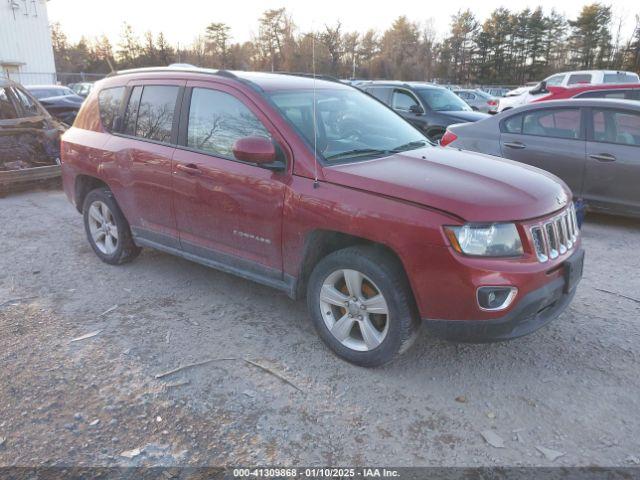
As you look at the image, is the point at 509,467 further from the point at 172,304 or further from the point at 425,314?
the point at 172,304

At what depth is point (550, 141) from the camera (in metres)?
6.57

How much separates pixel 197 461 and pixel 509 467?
58.9 inches

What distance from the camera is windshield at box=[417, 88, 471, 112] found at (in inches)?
427

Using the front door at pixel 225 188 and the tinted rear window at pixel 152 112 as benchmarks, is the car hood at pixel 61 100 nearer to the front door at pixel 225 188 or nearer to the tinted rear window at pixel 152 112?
the tinted rear window at pixel 152 112

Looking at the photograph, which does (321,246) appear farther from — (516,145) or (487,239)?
(516,145)

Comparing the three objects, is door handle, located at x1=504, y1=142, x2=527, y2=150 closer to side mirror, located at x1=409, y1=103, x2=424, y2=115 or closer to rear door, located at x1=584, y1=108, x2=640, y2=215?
rear door, located at x1=584, y1=108, x2=640, y2=215

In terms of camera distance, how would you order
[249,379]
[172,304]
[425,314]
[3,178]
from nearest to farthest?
[425,314] → [249,379] → [172,304] → [3,178]

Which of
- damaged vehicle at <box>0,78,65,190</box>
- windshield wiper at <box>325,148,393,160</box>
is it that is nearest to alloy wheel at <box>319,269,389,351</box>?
windshield wiper at <box>325,148,393,160</box>

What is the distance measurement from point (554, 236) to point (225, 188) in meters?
2.19

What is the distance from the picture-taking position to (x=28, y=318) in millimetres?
3980

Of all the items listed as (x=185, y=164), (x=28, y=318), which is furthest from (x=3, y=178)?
(x=185, y=164)

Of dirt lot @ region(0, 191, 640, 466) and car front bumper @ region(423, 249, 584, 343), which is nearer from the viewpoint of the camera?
dirt lot @ region(0, 191, 640, 466)

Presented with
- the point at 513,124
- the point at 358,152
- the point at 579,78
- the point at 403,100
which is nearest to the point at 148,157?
the point at 358,152

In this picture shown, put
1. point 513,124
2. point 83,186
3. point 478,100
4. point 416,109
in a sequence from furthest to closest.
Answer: point 478,100, point 416,109, point 513,124, point 83,186
